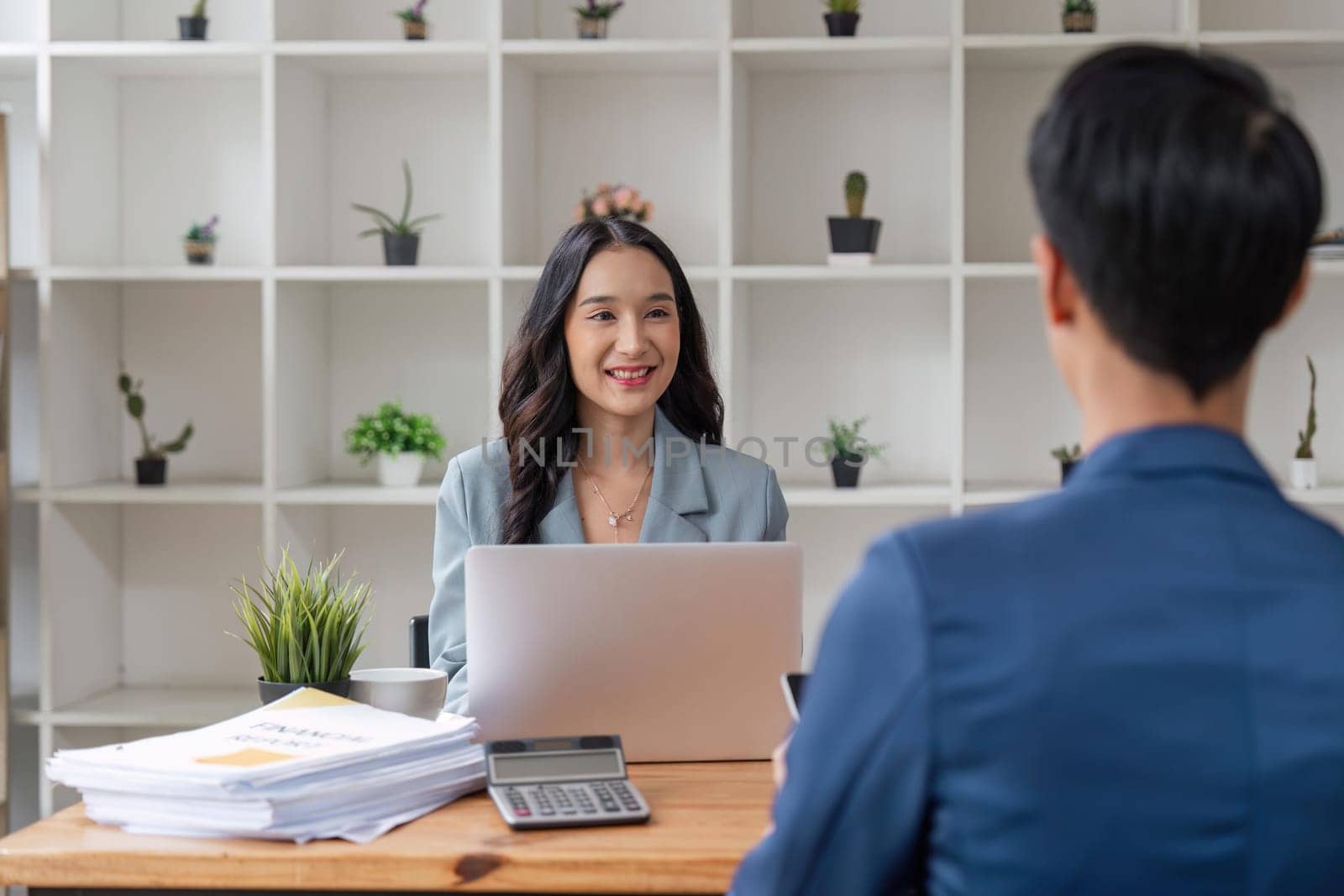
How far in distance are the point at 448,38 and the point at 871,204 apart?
A: 1.24 m

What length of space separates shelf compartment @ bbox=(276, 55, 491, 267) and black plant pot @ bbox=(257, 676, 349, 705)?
2121 millimetres

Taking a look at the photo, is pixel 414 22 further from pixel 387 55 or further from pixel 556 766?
pixel 556 766

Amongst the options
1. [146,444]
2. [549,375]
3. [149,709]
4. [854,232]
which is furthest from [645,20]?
[149,709]

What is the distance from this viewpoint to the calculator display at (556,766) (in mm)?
1488

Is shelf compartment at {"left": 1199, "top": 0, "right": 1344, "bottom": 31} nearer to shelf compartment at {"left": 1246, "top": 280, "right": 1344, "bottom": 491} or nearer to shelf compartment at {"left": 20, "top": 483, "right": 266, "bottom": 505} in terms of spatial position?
shelf compartment at {"left": 1246, "top": 280, "right": 1344, "bottom": 491}

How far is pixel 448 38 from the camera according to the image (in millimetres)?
3715

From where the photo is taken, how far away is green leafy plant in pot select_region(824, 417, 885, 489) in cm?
344

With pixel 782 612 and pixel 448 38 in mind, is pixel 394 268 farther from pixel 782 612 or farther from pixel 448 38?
pixel 782 612

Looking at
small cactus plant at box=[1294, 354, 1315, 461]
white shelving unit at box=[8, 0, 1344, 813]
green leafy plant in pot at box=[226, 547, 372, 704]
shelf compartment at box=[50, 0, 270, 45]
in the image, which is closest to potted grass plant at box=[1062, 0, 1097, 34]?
white shelving unit at box=[8, 0, 1344, 813]

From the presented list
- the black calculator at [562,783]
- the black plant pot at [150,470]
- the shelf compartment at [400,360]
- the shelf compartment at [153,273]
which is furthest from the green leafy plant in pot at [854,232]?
the black calculator at [562,783]

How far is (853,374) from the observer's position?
145 inches

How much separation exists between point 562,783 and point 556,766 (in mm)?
27

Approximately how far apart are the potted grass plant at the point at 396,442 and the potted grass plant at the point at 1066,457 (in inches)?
62.6

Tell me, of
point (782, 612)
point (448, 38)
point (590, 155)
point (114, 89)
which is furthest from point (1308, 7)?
point (114, 89)
